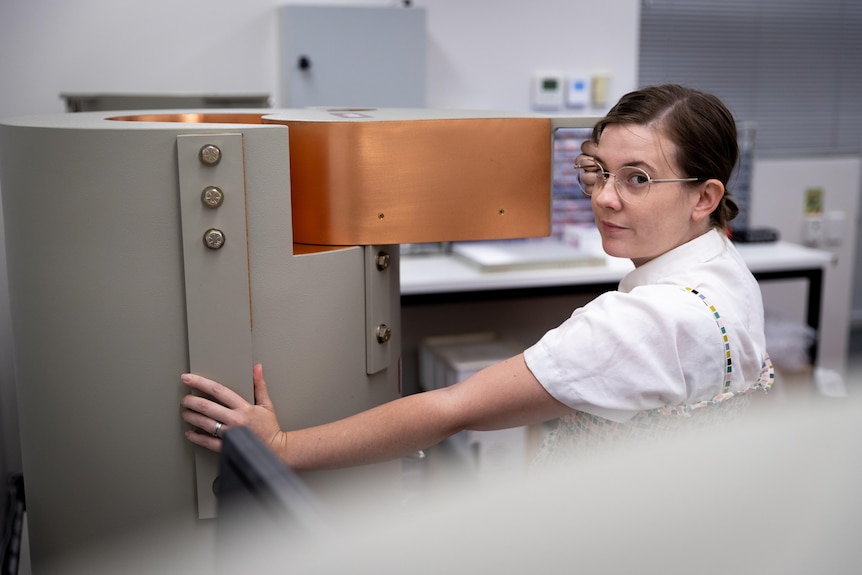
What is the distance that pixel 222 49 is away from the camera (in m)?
2.55

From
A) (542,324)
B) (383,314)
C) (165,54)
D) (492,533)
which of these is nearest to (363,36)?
(165,54)

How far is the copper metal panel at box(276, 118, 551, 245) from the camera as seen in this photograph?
935 mm

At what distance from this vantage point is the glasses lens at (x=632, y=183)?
3.15 ft

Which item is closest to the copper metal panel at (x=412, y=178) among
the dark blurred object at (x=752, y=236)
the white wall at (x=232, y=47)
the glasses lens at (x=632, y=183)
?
the glasses lens at (x=632, y=183)

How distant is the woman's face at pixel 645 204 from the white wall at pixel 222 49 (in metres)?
1.54

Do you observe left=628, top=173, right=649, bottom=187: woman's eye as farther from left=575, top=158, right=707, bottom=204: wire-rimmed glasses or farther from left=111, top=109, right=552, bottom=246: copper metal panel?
left=111, top=109, right=552, bottom=246: copper metal panel

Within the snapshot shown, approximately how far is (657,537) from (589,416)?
0.73m

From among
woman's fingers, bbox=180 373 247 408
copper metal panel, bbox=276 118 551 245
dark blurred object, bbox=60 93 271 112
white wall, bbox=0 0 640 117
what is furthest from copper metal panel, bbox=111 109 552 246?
white wall, bbox=0 0 640 117

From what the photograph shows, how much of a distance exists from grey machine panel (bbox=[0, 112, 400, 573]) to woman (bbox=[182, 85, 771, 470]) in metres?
0.05

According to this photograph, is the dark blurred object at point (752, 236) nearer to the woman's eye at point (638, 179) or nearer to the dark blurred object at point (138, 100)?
the dark blurred object at point (138, 100)

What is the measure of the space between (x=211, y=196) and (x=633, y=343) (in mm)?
454

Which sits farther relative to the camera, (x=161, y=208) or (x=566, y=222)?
(x=566, y=222)

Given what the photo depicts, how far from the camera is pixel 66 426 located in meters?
0.92

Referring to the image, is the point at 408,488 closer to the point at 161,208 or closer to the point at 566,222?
the point at 161,208
